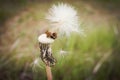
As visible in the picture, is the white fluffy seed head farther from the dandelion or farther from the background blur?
the background blur

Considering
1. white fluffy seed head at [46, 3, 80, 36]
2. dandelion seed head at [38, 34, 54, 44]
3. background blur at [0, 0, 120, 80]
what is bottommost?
background blur at [0, 0, 120, 80]

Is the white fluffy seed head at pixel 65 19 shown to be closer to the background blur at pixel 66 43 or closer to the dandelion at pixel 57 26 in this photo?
the dandelion at pixel 57 26

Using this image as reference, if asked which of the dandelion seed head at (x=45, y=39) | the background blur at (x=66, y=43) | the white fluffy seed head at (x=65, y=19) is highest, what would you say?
the white fluffy seed head at (x=65, y=19)

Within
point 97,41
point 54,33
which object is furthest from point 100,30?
point 54,33

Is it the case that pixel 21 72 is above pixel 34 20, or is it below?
below

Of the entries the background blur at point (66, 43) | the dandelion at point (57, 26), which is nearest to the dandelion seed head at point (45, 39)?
the dandelion at point (57, 26)

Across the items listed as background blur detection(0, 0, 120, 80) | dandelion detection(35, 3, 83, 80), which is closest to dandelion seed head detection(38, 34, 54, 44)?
dandelion detection(35, 3, 83, 80)

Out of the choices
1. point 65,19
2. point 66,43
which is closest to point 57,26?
point 65,19

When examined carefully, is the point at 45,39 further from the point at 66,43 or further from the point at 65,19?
the point at 66,43

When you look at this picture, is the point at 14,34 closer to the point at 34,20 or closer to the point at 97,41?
the point at 34,20
